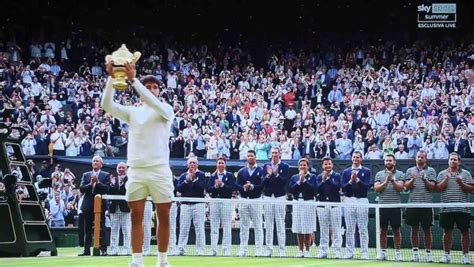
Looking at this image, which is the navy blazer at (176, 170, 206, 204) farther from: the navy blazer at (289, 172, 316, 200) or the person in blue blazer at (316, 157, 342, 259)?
the person in blue blazer at (316, 157, 342, 259)

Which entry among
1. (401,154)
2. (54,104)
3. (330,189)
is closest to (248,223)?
(330,189)

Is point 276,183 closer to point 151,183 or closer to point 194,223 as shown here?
point 194,223

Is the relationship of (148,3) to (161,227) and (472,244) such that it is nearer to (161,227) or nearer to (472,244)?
(472,244)

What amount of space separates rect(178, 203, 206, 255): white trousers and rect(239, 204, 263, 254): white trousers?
2.42ft

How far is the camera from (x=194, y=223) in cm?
1884

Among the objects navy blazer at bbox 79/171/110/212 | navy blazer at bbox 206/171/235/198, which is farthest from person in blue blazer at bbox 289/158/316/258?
navy blazer at bbox 79/171/110/212

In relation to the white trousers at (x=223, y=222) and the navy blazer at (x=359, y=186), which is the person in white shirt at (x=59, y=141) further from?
the navy blazer at (x=359, y=186)

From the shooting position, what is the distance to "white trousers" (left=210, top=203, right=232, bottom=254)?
60.7 feet

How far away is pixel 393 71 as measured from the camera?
35.4m

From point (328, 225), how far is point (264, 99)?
54.9ft

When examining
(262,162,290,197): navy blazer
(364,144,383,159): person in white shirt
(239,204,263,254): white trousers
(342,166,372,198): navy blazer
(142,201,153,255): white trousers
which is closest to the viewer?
(142,201,153,255): white trousers

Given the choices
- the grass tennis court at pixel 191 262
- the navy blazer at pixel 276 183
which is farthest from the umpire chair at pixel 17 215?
the navy blazer at pixel 276 183

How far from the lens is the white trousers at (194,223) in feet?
61.2

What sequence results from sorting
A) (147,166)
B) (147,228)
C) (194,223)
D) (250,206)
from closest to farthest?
(147,166), (147,228), (250,206), (194,223)
